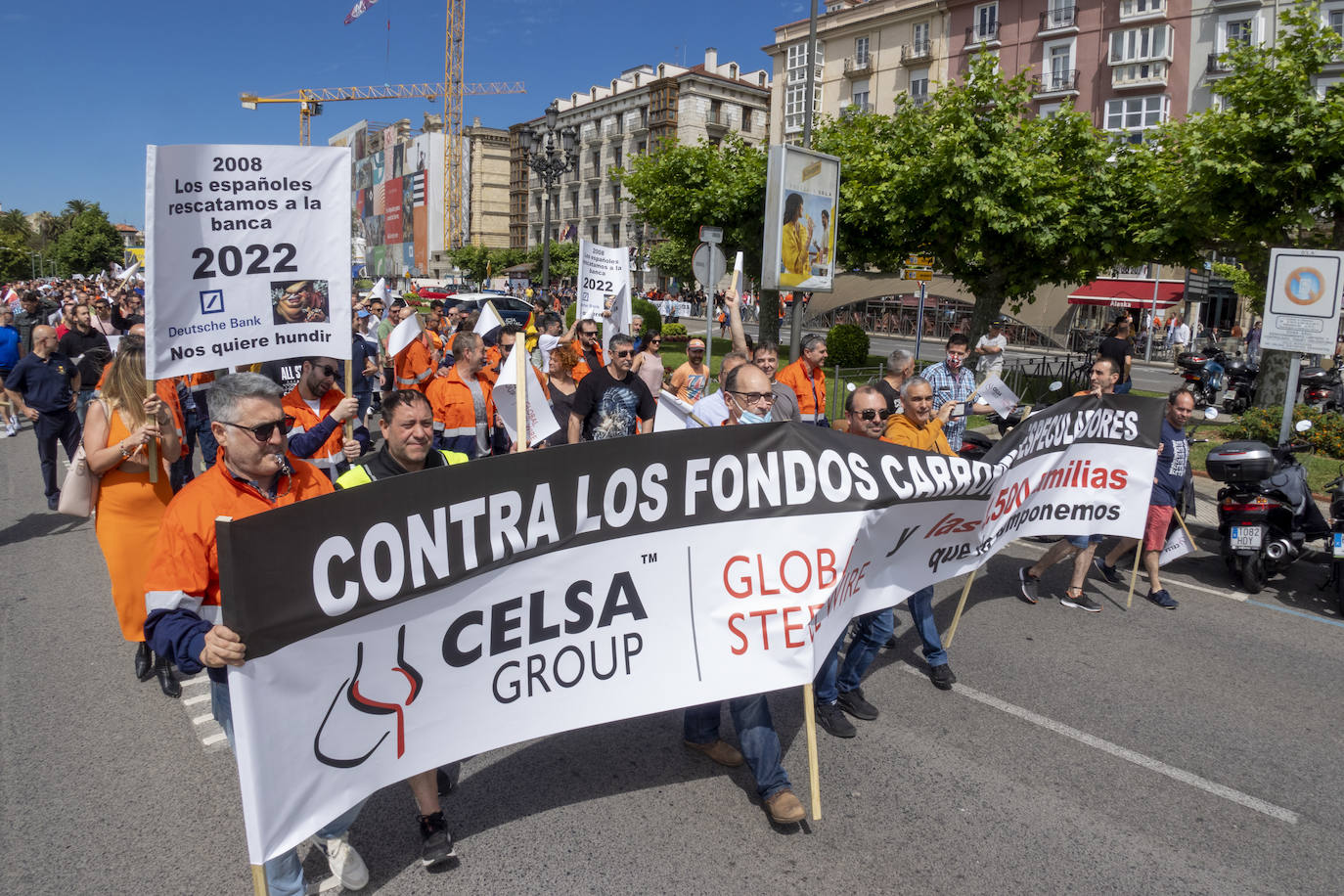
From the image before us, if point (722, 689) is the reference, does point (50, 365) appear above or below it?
above

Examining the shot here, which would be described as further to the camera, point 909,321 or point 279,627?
point 909,321

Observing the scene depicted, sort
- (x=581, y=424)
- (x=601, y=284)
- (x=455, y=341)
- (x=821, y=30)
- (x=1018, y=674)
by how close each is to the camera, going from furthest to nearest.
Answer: (x=821, y=30) < (x=601, y=284) < (x=455, y=341) < (x=581, y=424) < (x=1018, y=674)

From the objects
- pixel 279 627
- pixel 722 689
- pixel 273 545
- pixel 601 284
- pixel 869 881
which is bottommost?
pixel 869 881

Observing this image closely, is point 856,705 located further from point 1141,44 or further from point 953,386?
point 1141,44

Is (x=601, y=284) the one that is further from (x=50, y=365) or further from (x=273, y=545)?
(x=273, y=545)

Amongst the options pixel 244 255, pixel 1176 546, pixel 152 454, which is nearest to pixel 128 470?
pixel 152 454

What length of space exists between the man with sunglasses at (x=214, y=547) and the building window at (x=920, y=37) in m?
55.5

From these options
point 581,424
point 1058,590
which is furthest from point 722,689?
point 1058,590

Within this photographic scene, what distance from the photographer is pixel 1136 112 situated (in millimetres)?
44062

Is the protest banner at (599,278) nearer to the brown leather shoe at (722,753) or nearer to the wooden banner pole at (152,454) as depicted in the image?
the wooden banner pole at (152,454)

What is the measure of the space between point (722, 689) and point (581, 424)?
11.9 ft

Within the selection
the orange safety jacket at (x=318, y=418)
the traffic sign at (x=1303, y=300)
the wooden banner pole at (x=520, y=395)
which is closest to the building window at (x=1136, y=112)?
the traffic sign at (x=1303, y=300)

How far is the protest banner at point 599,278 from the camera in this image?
11133 millimetres

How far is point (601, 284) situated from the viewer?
37.1 feet
